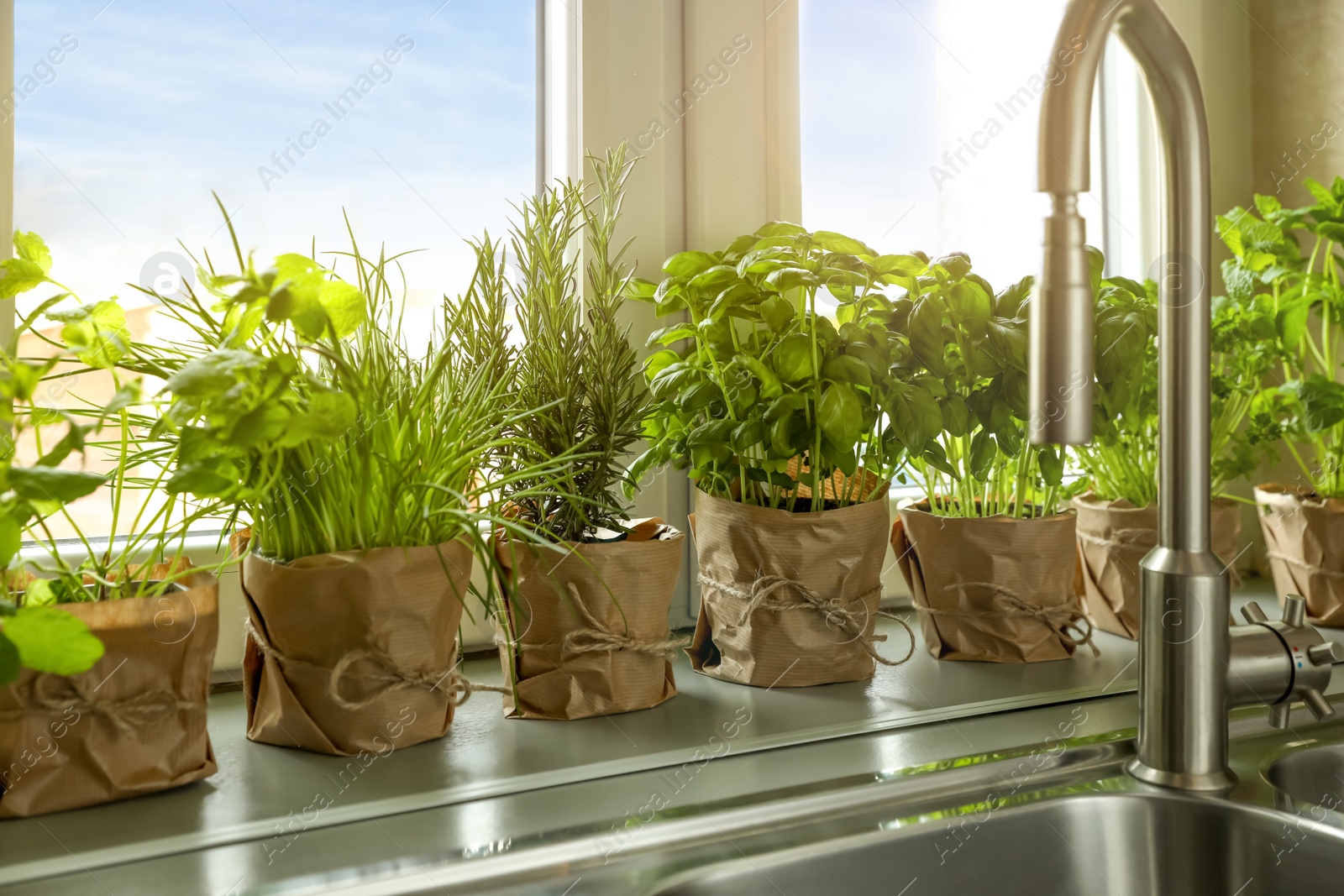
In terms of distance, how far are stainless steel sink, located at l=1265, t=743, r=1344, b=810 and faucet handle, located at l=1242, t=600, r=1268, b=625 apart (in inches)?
4.0

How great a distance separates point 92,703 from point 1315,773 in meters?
0.89

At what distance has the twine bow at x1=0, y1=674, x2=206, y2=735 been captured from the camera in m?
0.64

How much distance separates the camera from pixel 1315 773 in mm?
851

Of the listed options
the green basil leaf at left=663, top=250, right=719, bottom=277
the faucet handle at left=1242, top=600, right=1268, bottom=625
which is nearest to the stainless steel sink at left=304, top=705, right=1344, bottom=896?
the faucet handle at left=1242, top=600, right=1268, bottom=625

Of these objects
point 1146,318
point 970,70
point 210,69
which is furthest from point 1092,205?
point 210,69

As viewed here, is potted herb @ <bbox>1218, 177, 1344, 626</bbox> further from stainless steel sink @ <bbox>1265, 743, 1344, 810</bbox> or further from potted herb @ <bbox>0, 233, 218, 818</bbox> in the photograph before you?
potted herb @ <bbox>0, 233, 218, 818</bbox>

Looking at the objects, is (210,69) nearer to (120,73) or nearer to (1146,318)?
(120,73)

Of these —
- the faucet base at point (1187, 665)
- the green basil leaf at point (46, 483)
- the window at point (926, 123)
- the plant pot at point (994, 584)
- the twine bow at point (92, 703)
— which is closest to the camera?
the green basil leaf at point (46, 483)

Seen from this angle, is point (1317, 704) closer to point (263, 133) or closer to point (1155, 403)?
point (1155, 403)

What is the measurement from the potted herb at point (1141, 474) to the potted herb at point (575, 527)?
480mm

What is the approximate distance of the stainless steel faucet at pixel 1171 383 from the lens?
0.64m

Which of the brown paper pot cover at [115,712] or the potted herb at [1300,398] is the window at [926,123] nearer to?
the potted herb at [1300,398]

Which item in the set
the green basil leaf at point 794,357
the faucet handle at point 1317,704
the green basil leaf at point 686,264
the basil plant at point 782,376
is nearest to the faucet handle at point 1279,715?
the faucet handle at point 1317,704

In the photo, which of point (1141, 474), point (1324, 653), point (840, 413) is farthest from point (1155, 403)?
point (840, 413)
